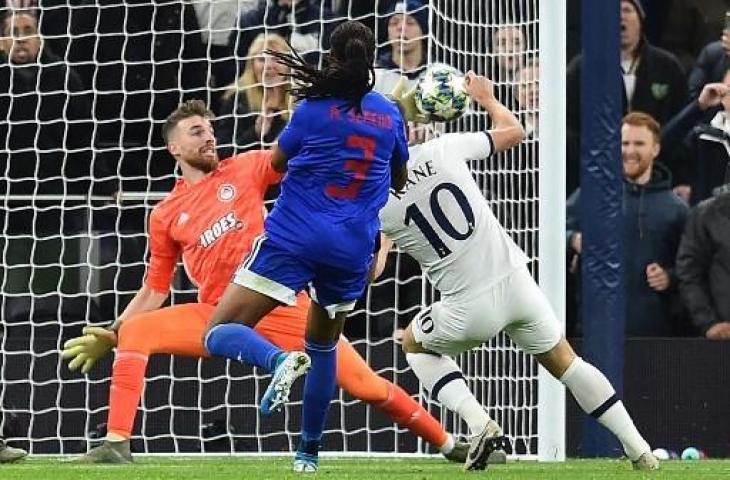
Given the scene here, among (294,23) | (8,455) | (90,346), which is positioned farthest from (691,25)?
(8,455)

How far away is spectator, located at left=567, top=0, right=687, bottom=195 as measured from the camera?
11.7 metres

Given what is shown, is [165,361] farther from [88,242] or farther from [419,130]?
[419,130]

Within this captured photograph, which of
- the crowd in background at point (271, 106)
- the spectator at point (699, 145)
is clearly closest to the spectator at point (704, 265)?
the crowd in background at point (271, 106)

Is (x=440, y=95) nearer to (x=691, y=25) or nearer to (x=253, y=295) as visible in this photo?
(x=253, y=295)

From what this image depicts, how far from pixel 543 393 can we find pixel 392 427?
174cm

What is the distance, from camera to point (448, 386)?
8914 mm

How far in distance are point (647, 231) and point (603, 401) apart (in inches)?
123

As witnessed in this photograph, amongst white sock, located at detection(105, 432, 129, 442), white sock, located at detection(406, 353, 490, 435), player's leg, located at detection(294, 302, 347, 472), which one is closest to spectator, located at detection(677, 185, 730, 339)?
white sock, located at detection(406, 353, 490, 435)

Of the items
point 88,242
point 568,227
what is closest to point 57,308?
point 88,242

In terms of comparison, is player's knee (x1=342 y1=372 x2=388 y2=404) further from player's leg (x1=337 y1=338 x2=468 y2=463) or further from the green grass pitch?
the green grass pitch

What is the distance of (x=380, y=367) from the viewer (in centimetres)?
1123

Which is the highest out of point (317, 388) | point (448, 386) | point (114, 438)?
point (317, 388)

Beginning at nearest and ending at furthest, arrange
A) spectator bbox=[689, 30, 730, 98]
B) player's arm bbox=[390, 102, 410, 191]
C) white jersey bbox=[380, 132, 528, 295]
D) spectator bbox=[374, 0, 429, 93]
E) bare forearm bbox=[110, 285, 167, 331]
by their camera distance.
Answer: player's arm bbox=[390, 102, 410, 191] < white jersey bbox=[380, 132, 528, 295] < bare forearm bbox=[110, 285, 167, 331] < spectator bbox=[374, 0, 429, 93] < spectator bbox=[689, 30, 730, 98]

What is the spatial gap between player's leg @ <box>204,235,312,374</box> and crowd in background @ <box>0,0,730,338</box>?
12.7 feet
